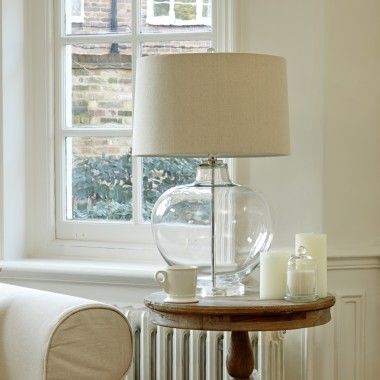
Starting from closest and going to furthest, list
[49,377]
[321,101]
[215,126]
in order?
[49,377] < [215,126] < [321,101]

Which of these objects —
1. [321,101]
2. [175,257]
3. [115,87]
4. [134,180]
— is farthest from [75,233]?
[321,101]

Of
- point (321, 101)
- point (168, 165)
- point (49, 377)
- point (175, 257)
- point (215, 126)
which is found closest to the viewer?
point (49, 377)

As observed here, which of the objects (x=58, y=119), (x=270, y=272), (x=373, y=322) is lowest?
(x=373, y=322)

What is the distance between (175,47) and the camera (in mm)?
3494

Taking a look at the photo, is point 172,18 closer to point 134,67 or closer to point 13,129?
point 134,67

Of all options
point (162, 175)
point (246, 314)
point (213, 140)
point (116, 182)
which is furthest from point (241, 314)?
point (116, 182)

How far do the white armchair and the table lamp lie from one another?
17.2 inches

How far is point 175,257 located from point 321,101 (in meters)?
0.73

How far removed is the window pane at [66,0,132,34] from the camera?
3.55m

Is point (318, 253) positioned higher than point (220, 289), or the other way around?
point (318, 253)

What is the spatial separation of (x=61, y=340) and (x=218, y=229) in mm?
720

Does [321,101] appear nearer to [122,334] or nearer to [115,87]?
[115,87]

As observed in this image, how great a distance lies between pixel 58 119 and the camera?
11.9 feet

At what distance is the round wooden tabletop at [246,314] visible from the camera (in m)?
2.57
